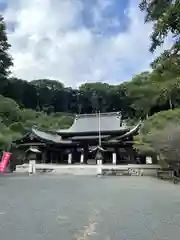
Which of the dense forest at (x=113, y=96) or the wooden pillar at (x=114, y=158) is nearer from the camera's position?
the dense forest at (x=113, y=96)

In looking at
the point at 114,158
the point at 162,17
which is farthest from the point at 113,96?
the point at 162,17

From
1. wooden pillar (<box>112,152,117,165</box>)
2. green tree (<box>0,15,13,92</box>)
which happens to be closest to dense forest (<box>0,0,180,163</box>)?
green tree (<box>0,15,13,92</box>)

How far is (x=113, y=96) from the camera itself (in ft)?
238

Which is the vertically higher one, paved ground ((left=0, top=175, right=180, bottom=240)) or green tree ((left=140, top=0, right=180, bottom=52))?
green tree ((left=140, top=0, right=180, bottom=52))


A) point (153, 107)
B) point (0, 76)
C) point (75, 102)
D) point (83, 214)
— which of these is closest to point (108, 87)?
point (75, 102)

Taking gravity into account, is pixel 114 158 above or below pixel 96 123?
below

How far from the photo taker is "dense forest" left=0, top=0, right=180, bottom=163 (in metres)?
5.01

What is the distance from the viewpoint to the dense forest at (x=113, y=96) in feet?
16.4

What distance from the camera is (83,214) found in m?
7.98

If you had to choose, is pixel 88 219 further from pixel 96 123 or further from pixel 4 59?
pixel 4 59

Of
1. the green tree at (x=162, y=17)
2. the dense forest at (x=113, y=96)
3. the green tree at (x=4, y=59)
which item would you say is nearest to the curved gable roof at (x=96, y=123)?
the dense forest at (x=113, y=96)

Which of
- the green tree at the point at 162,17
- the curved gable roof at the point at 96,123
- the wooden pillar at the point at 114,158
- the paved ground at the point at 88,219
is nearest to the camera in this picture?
the green tree at the point at 162,17

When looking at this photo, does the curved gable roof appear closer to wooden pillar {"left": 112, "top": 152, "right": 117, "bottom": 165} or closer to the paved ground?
wooden pillar {"left": 112, "top": 152, "right": 117, "bottom": 165}

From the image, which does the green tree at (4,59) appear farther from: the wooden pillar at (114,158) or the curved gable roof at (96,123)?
the wooden pillar at (114,158)
